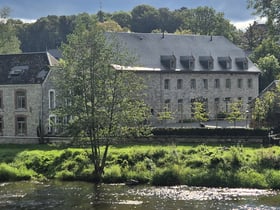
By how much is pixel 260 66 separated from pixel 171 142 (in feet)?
120

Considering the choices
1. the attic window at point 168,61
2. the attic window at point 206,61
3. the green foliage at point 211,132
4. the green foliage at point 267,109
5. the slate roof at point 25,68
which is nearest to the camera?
the green foliage at point 211,132

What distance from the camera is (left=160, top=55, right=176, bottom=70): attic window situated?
6222 centimetres

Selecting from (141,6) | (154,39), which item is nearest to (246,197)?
(154,39)

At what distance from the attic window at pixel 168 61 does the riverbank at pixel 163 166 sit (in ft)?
75.0

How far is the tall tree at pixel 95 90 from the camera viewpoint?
116 ft

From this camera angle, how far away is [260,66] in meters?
77.1

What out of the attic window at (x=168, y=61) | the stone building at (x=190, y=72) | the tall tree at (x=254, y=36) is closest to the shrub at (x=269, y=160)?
the stone building at (x=190, y=72)

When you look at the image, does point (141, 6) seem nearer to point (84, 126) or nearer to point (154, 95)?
point (154, 95)

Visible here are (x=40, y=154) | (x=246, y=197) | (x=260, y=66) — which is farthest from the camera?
(x=260, y=66)

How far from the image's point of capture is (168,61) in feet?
205

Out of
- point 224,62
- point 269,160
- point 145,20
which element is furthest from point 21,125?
point 145,20

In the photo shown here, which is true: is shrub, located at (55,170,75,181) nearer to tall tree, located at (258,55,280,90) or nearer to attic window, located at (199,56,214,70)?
attic window, located at (199,56,214,70)

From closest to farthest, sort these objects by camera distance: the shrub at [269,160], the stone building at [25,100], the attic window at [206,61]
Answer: the shrub at [269,160], the stone building at [25,100], the attic window at [206,61]

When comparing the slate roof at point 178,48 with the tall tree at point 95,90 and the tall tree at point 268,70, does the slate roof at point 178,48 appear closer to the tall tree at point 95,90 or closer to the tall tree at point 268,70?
the tall tree at point 268,70
